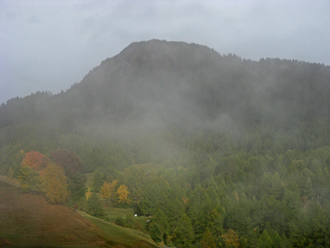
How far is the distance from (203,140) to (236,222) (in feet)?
427

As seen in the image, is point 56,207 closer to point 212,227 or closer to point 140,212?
A: point 212,227

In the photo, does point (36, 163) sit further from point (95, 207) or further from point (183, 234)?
point (183, 234)

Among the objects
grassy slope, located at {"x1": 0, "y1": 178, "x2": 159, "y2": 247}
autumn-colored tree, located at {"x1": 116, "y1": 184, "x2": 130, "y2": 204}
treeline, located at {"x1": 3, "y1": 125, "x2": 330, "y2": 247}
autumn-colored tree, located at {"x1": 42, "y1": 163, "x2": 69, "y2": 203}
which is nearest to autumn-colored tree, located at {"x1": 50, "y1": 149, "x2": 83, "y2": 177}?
treeline, located at {"x1": 3, "y1": 125, "x2": 330, "y2": 247}

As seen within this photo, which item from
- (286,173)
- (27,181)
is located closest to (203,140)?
(286,173)

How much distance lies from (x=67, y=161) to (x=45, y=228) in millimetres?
40317

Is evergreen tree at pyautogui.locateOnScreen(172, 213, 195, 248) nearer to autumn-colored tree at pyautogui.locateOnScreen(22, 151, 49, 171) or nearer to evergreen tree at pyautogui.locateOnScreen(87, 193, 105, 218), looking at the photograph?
evergreen tree at pyautogui.locateOnScreen(87, 193, 105, 218)

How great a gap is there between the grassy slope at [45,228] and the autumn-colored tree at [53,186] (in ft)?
6.11

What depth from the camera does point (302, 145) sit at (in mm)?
158375

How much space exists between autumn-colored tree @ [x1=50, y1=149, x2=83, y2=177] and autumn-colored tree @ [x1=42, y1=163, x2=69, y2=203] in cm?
1480

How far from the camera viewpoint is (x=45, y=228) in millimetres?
35062

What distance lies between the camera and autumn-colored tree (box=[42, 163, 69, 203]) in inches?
2007

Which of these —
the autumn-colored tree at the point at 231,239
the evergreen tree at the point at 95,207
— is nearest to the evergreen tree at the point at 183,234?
the autumn-colored tree at the point at 231,239

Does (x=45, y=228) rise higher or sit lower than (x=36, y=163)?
lower

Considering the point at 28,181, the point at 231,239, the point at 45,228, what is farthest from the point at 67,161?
the point at 231,239
